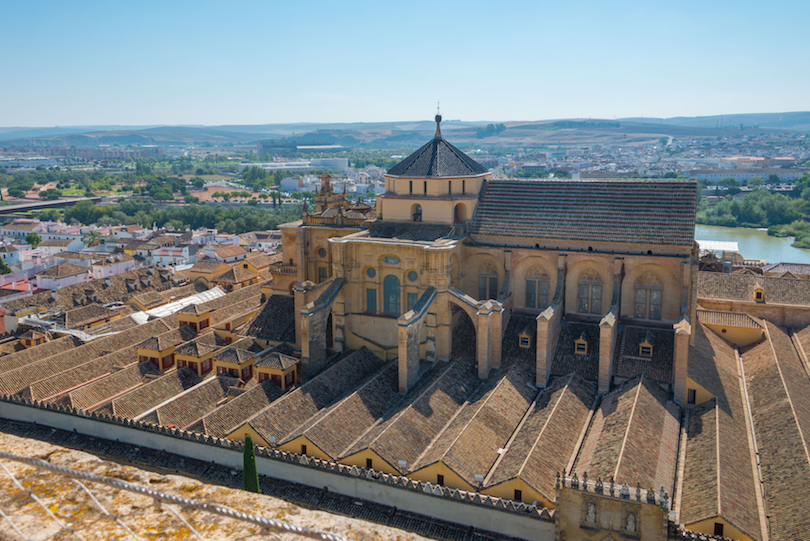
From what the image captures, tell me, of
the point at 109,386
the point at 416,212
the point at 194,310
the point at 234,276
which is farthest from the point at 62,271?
the point at 416,212

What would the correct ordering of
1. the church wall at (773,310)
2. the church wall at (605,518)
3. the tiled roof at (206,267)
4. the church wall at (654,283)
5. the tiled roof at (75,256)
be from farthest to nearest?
the tiled roof at (75,256)
the tiled roof at (206,267)
the church wall at (773,310)
the church wall at (654,283)
the church wall at (605,518)

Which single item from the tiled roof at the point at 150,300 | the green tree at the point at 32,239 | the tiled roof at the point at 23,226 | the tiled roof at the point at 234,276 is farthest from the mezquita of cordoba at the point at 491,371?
the tiled roof at the point at 23,226

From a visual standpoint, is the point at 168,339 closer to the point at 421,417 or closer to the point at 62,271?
the point at 421,417

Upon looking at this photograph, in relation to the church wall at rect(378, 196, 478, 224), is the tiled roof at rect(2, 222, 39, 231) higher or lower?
lower

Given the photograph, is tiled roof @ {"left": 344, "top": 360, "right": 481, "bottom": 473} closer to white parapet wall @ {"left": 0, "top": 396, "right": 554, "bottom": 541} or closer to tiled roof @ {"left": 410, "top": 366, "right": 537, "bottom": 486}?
tiled roof @ {"left": 410, "top": 366, "right": 537, "bottom": 486}

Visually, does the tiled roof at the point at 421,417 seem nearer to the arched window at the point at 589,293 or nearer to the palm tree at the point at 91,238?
the arched window at the point at 589,293

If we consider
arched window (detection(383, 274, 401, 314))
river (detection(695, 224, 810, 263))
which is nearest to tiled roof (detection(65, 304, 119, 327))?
arched window (detection(383, 274, 401, 314))
